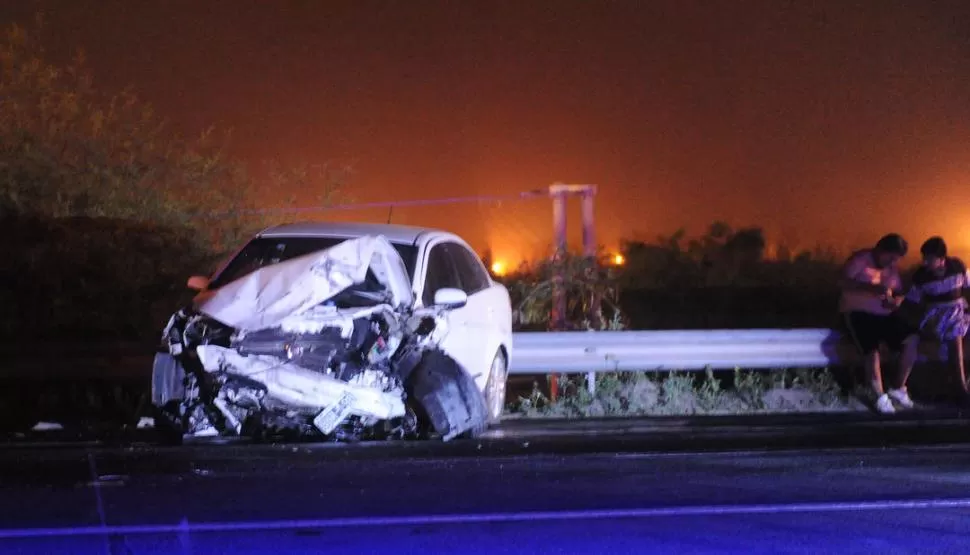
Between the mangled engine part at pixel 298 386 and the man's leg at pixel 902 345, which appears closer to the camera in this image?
the mangled engine part at pixel 298 386

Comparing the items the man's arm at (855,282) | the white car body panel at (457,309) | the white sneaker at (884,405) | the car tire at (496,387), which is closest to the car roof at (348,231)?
the white car body panel at (457,309)

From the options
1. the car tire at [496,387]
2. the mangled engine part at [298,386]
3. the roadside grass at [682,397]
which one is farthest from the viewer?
the roadside grass at [682,397]

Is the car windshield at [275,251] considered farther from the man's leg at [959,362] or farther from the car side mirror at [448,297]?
the man's leg at [959,362]

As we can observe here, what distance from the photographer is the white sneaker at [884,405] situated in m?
9.54

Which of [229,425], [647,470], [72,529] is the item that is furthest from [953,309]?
[72,529]

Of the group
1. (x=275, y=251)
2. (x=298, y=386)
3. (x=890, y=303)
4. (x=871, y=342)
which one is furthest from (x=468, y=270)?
(x=890, y=303)

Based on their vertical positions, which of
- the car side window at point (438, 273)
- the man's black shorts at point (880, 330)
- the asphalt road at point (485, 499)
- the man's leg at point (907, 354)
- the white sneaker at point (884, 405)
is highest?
the car side window at point (438, 273)

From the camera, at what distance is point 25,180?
13.5m

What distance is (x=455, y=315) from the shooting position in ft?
27.0

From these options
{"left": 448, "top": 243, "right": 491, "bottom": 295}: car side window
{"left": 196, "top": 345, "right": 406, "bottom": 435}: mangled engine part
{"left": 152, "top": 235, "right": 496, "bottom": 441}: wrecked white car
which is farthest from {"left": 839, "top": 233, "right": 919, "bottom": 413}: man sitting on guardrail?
{"left": 196, "top": 345, "right": 406, "bottom": 435}: mangled engine part

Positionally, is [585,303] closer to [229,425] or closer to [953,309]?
[953,309]

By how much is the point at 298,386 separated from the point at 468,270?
243cm

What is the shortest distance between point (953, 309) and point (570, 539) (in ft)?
19.3

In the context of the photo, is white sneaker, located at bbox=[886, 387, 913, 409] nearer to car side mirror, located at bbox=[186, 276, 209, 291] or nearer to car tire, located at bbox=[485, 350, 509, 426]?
car tire, located at bbox=[485, 350, 509, 426]
